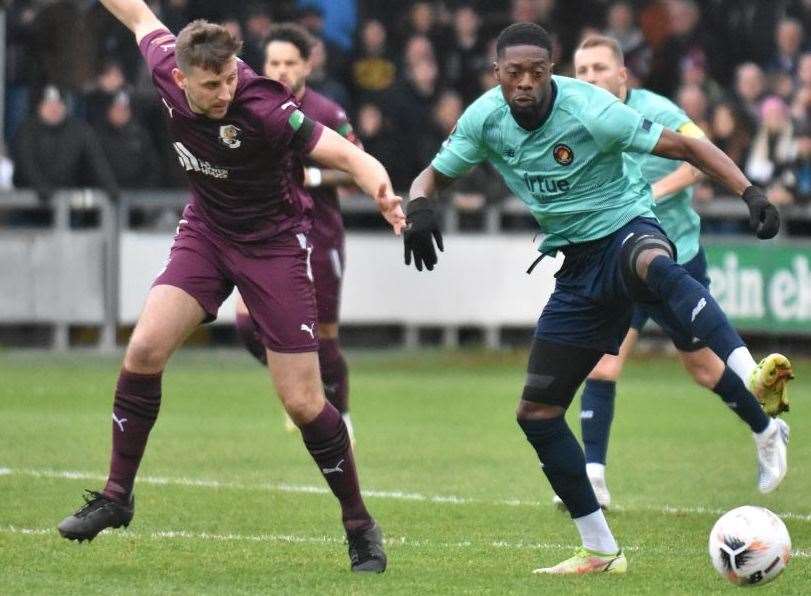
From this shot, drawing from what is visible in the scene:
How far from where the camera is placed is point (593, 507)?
7.46 m

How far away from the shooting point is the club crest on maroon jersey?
738 cm

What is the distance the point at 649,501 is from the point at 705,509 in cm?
39

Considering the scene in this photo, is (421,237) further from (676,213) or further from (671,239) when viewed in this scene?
(676,213)

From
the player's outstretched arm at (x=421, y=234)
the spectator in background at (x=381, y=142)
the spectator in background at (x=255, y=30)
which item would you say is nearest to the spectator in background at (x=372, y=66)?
the spectator in background at (x=381, y=142)

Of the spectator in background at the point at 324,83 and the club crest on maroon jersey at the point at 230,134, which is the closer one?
the club crest on maroon jersey at the point at 230,134

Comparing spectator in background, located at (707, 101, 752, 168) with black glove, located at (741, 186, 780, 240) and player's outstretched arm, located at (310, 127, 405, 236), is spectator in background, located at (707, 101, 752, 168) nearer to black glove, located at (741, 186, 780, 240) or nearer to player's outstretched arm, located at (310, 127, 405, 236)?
black glove, located at (741, 186, 780, 240)

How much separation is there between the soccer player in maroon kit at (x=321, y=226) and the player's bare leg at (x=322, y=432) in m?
3.55

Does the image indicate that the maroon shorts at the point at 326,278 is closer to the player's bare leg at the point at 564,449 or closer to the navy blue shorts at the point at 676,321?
the navy blue shorts at the point at 676,321

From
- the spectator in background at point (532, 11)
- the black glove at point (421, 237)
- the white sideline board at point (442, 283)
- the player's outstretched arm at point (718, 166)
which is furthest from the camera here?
the spectator in background at point (532, 11)

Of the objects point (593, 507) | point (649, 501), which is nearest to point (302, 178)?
point (593, 507)

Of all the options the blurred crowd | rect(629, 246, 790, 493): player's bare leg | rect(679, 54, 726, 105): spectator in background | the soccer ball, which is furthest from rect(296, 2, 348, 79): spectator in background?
the soccer ball

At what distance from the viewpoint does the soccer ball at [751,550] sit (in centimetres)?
679

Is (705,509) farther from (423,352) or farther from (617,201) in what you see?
(423,352)

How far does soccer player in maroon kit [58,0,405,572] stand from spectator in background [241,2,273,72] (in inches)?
382
